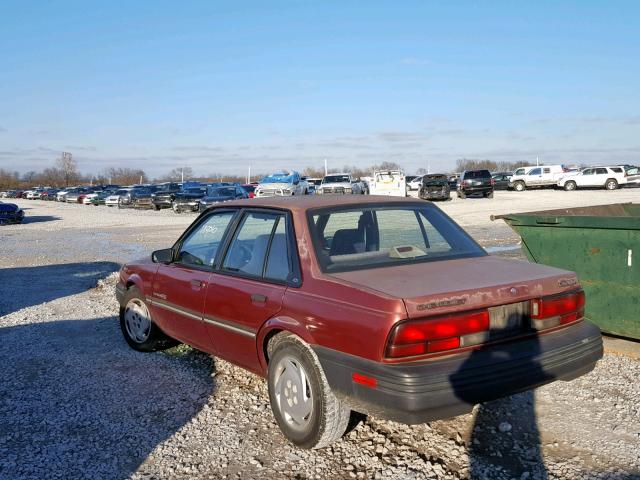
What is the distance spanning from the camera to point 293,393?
148 inches

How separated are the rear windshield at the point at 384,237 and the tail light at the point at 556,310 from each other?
0.73m

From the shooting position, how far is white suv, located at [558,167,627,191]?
41.1 meters

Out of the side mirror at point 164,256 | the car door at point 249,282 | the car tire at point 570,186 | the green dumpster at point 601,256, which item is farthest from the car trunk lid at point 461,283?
the car tire at point 570,186

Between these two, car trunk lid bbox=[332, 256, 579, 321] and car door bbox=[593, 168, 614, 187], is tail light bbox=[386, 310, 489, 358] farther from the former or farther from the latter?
car door bbox=[593, 168, 614, 187]

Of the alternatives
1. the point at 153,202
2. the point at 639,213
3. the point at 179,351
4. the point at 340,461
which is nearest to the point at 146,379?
the point at 179,351

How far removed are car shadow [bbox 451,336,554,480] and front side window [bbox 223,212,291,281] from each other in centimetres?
134

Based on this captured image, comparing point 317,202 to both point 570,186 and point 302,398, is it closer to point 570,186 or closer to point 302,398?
point 302,398

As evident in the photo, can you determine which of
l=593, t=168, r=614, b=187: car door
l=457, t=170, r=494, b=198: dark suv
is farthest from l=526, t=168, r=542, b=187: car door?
l=457, t=170, r=494, b=198: dark suv

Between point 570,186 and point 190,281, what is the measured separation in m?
43.1

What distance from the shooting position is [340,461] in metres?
3.56

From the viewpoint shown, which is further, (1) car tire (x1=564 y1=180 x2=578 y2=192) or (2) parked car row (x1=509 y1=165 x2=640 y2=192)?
(1) car tire (x1=564 y1=180 x2=578 y2=192)

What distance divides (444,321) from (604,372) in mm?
2593

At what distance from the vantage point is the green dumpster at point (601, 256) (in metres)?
5.41

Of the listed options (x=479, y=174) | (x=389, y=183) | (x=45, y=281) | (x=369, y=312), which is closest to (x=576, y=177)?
(x=479, y=174)
